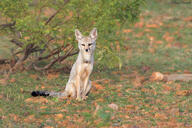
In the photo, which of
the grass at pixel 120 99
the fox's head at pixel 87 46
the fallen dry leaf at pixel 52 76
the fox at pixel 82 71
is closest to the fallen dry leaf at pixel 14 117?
the grass at pixel 120 99

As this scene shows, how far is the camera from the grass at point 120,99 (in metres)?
8.19

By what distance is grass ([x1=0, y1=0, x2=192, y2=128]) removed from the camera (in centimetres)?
819

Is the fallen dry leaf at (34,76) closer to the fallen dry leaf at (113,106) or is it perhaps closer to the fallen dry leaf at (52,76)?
the fallen dry leaf at (52,76)

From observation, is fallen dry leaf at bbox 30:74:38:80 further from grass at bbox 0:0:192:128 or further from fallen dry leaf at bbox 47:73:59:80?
fallen dry leaf at bbox 47:73:59:80

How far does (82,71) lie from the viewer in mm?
9992

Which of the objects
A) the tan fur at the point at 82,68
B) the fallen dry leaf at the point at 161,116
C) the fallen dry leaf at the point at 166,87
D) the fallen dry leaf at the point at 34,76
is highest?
the tan fur at the point at 82,68

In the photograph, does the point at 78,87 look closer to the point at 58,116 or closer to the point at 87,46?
the point at 87,46

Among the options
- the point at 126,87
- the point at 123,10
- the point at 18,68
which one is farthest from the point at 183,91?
the point at 18,68

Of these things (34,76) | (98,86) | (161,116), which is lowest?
(161,116)

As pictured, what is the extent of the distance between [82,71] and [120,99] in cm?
141

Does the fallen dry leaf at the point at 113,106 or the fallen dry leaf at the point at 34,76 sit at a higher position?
the fallen dry leaf at the point at 34,76

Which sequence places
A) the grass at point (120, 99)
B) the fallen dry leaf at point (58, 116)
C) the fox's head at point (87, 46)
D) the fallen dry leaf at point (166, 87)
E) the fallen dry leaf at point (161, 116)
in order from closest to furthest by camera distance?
1. the grass at point (120, 99)
2. the fallen dry leaf at point (58, 116)
3. the fallen dry leaf at point (161, 116)
4. the fox's head at point (87, 46)
5. the fallen dry leaf at point (166, 87)

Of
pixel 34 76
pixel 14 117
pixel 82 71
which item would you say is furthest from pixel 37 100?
pixel 34 76

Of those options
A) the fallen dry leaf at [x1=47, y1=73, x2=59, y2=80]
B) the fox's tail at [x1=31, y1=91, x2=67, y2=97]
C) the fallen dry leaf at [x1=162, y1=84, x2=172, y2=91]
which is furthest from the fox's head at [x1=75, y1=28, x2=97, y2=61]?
the fallen dry leaf at [x1=47, y1=73, x2=59, y2=80]
